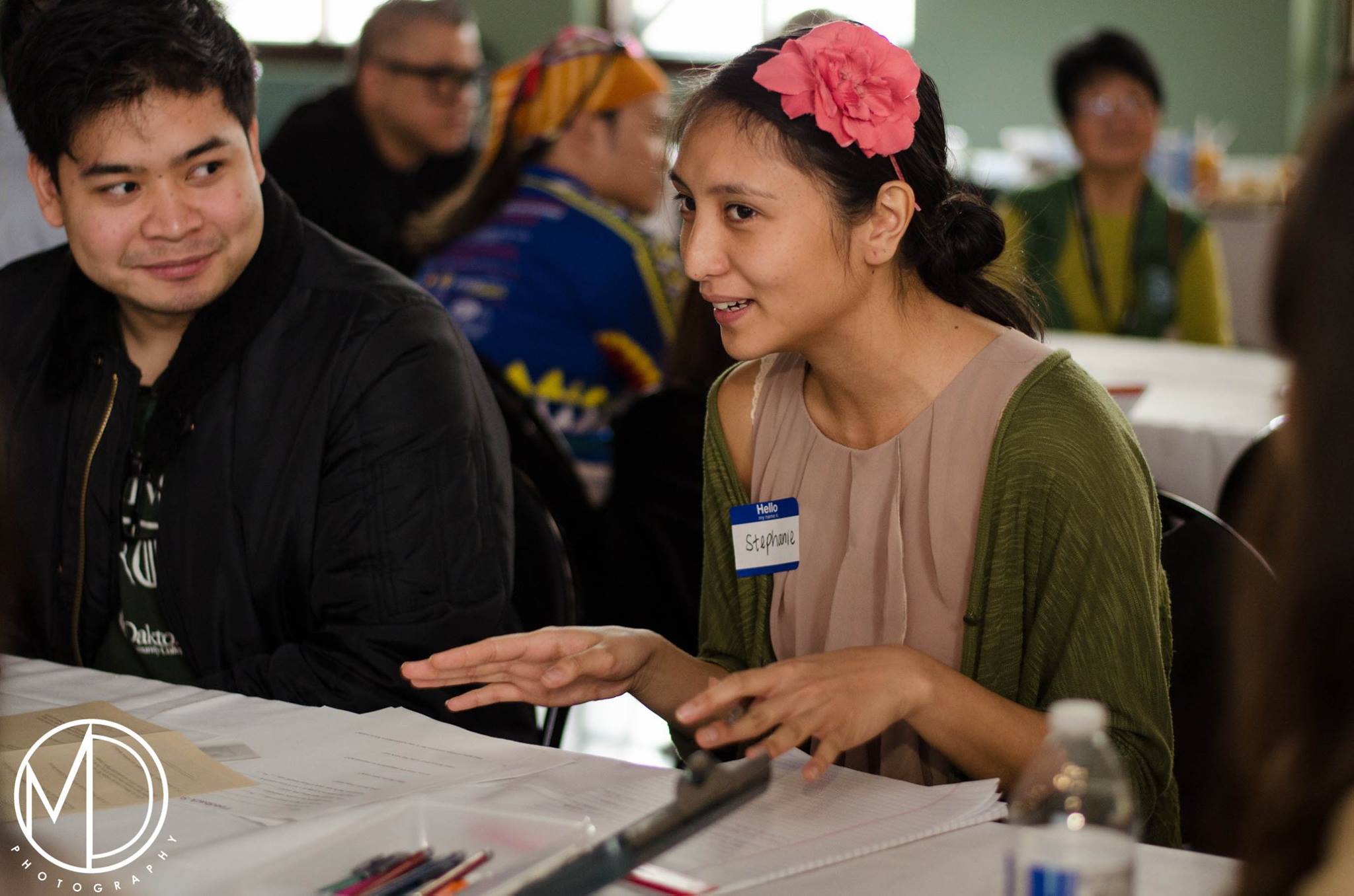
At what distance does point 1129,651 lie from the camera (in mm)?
1312

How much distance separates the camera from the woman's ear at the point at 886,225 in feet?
4.87

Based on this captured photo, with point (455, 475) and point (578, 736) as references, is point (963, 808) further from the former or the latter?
point (578, 736)

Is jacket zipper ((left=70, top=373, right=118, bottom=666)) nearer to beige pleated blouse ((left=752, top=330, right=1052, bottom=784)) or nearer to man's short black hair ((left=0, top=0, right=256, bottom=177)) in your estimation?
man's short black hair ((left=0, top=0, right=256, bottom=177))

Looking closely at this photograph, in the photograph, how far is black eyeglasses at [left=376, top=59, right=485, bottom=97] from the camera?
15.6 feet

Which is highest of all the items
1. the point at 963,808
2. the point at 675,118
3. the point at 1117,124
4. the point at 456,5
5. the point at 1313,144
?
the point at 456,5

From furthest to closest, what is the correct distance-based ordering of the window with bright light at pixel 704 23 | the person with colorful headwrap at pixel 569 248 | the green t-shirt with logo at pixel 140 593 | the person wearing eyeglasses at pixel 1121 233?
the window with bright light at pixel 704 23, the person wearing eyeglasses at pixel 1121 233, the person with colorful headwrap at pixel 569 248, the green t-shirt with logo at pixel 140 593

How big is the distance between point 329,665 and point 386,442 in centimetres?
28

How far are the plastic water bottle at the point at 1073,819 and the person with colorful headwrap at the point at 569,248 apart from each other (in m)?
2.29

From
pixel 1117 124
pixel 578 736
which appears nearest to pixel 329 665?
pixel 578 736

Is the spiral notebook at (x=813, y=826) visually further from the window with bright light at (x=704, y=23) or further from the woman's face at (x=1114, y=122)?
the window with bright light at (x=704, y=23)

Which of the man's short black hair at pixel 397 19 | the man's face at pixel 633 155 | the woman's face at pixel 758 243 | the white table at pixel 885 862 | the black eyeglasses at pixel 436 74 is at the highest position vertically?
the man's short black hair at pixel 397 19

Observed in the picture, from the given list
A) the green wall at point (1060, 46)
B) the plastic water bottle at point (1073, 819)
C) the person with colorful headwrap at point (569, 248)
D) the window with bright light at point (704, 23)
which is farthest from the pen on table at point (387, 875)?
the window with bright light at point (704, 23)

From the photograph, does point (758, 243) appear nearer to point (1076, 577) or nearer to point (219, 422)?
point (1076, 577)

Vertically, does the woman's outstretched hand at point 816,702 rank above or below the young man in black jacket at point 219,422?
below
